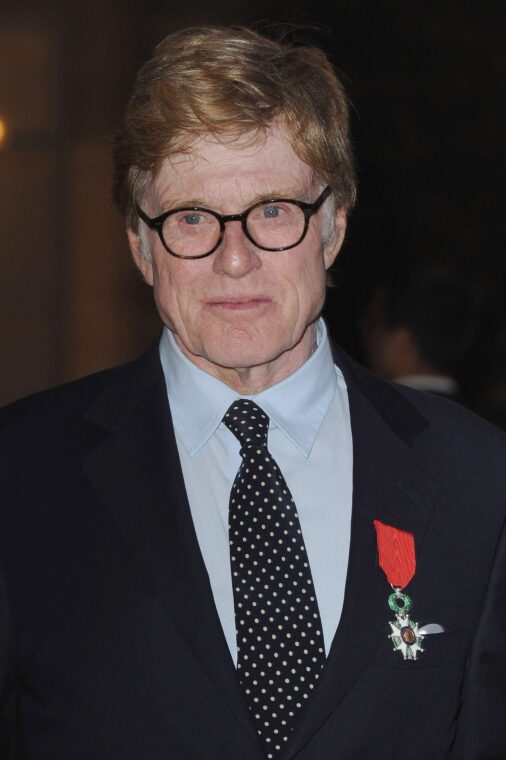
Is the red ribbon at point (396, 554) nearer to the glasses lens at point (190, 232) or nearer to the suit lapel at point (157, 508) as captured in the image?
the suit lapel at point (157, 508)

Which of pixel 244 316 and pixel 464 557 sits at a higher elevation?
pixel 244 316

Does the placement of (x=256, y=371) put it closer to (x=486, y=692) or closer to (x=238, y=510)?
(x=238, y=510)

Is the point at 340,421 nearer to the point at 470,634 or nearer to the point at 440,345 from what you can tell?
the point at 470,634

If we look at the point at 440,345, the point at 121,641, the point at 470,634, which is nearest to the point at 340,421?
the point at 470,634

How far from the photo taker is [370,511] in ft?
7.54

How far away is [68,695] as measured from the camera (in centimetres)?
212

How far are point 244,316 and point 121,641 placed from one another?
0.60 meters

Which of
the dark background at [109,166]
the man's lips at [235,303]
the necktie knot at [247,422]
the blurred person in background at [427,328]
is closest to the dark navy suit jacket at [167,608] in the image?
the necktie knot at [247,422]

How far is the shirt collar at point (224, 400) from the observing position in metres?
2.34

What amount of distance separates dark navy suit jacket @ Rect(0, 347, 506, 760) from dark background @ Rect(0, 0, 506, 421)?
370 cm

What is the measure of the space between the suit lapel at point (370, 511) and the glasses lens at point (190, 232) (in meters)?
0.45

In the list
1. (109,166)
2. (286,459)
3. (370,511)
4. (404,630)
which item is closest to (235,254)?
(286,459)

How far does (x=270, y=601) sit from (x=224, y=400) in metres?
0.39

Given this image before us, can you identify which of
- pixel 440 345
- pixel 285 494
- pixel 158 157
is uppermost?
pixel 158 157
